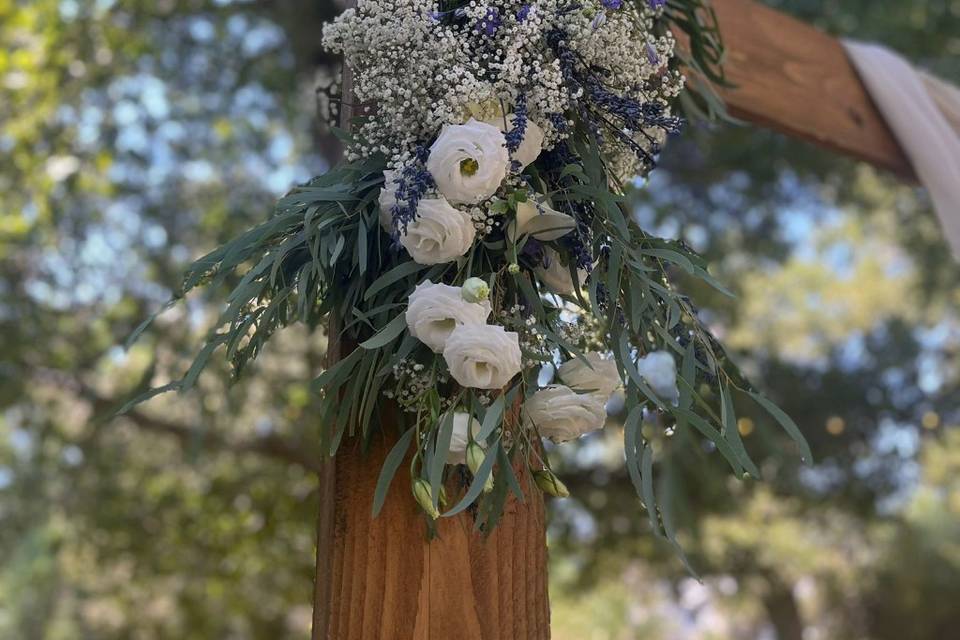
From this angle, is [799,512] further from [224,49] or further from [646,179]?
[646,179]

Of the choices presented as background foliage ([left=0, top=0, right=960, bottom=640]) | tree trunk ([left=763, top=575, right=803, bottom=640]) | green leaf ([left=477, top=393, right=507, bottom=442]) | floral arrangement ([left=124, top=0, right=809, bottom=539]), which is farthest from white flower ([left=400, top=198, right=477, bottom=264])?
tree trunk ([left=763, top=575, right=803, bottom=640])

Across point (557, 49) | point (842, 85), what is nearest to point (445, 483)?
point (557, 49)

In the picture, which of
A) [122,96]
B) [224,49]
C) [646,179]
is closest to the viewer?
[646,179]

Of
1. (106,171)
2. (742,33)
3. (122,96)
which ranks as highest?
(742,33)

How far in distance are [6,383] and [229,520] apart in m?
Answer: 1.13

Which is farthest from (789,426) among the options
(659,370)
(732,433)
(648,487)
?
(659,370)

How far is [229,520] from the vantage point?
419 centimetres

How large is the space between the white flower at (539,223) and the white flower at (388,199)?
0.11 meters

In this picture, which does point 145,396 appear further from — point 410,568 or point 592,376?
point 592,376

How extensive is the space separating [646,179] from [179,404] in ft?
11.4

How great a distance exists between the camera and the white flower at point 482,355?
81 cm

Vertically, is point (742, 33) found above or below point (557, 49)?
below

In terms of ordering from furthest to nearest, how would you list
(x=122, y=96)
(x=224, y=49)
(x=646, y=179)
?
1. (x=224, y=49)
2. (x=122, y=96)
3. (x=646, y=179)

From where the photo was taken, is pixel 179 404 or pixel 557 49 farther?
pixel 179 404
